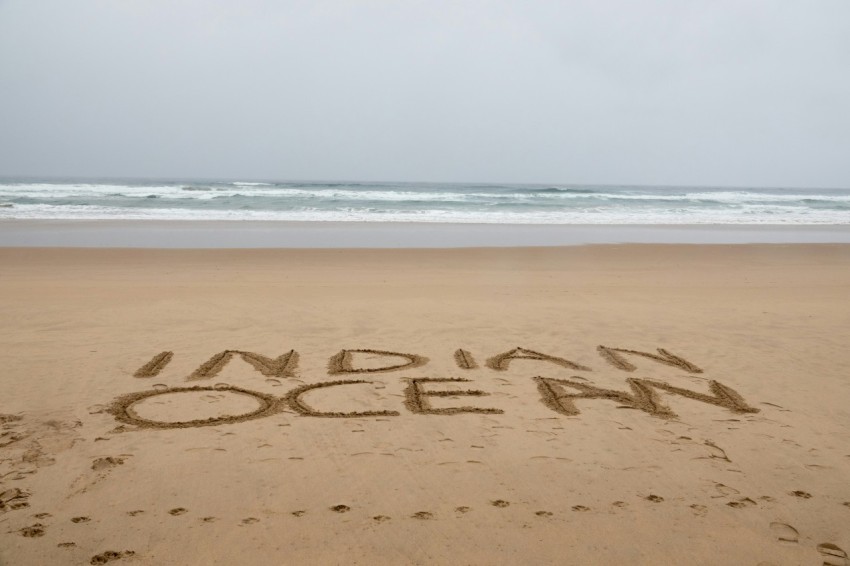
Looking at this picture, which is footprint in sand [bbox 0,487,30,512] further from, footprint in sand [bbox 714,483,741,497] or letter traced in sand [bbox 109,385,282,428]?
footprint in sand [bbox 714,483,741,497]

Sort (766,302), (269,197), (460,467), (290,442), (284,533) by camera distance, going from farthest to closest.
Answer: (269,197), (766,302), (290,442), (460,467), (284,533)

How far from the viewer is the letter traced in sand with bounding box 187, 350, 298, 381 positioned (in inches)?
165

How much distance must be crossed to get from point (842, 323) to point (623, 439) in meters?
4.20

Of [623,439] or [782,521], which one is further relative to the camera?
[623,439]

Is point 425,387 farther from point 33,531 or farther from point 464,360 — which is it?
point 33,531

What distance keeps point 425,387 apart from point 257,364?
4.24ft

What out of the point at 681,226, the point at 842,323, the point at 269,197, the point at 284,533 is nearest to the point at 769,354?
the point at 842,323

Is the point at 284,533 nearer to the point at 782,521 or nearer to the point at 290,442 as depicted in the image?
the point at 290,442

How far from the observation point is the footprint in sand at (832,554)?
88.4 inches

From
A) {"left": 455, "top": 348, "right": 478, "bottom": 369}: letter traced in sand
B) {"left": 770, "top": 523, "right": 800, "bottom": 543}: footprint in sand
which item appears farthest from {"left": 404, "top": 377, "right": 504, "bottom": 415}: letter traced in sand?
{"left": 770, "top": 523, "right": 800, "bottom": 543}: footprint in sand

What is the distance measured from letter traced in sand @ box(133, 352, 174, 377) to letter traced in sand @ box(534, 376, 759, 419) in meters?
2.66

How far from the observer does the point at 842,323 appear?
6055 millimetres

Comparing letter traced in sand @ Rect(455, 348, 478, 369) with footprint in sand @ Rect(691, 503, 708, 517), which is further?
letter traced in sand @ Rect(455, 348, 478, 369)

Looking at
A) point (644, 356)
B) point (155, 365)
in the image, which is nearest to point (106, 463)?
point (155, 365)
